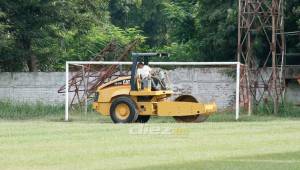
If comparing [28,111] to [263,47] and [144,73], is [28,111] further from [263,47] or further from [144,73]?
[263,47]

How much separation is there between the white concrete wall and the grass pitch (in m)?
12.5

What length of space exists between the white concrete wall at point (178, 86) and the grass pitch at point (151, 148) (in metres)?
12.5

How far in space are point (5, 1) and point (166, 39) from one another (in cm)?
2625

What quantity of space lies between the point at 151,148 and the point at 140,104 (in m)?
12.5

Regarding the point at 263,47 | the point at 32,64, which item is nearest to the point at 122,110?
the point at 263,47

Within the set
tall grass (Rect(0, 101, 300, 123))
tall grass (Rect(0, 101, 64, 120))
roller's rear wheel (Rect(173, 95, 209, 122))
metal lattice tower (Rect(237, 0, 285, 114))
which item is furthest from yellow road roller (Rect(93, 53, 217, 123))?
metal lattice tower (Rect(237, 0, 285, 114))

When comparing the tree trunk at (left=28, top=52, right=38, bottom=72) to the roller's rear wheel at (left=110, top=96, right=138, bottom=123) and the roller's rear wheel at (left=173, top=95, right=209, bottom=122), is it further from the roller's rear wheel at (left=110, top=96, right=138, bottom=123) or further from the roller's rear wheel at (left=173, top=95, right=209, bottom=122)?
the roller's rear wheel at (left=173, top=95, right=209, bottom=122)

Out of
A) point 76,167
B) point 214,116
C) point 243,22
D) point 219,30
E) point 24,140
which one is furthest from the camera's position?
point 219,30

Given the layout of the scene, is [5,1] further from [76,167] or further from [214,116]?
[76,167]

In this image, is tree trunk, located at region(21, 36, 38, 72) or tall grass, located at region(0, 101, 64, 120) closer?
tall grass, located at region(0, 101, 64, 120)

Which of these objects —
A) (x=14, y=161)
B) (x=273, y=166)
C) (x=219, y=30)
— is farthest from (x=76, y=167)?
(x=219, y=30)

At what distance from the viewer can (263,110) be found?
36406mm

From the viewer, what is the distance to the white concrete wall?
38625 millimetres

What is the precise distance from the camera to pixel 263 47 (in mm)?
39219
